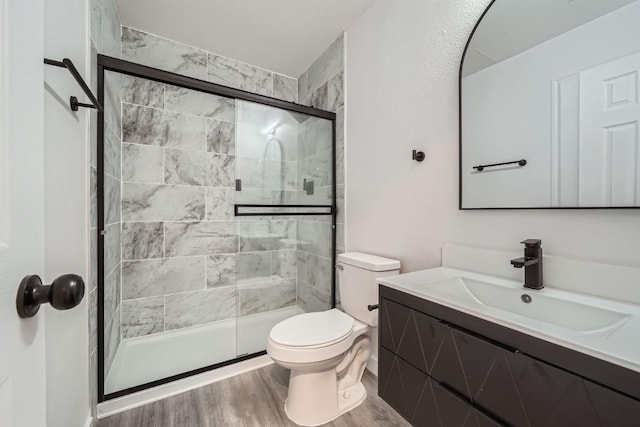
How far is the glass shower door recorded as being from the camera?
6.31 ft

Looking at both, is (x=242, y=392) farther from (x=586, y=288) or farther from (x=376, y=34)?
(x=376, y=34)

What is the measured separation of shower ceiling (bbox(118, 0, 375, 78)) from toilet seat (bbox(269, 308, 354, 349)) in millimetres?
2072

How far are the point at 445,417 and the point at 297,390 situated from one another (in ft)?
2.63

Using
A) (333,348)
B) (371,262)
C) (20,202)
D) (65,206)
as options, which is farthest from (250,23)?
(333,348)

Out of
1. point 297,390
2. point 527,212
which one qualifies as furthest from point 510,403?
point 297,390

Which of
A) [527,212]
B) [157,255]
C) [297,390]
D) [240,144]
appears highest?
[240,144]

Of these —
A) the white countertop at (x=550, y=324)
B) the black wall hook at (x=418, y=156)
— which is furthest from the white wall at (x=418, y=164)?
the white countertop at (x=550, y=324)

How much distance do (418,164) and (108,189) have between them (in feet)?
6.15

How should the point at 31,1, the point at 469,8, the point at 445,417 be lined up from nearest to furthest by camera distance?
the point at 31,1, the point at 445,417, the point at 469,8

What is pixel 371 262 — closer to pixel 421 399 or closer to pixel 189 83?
pixel 421 399

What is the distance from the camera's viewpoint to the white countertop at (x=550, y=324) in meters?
0.58

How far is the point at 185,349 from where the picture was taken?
2043 millimetres

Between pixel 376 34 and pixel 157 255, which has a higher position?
pixel 376 34

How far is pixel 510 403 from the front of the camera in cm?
72
